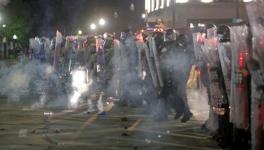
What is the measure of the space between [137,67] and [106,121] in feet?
11.1

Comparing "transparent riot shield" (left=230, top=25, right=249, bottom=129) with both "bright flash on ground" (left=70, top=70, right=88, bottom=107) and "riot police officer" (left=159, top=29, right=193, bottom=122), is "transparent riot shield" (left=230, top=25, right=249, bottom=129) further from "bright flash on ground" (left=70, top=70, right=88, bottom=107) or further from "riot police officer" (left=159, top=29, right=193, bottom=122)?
"bright flash on ground" (left=70, top=70, right=88, bottom=107)

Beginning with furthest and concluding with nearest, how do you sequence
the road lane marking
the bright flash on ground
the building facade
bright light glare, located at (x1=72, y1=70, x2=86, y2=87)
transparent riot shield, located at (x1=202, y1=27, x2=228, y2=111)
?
the building facade, bright light glare, located at (x1=72, y1=70, x2=86, y2=87), the bright flash on ground, the road lane marking, transparent riot shield, located at (x1=202, y1=27, x2=228, y2=111)

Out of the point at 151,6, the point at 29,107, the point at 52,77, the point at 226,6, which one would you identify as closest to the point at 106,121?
the point at 29,107

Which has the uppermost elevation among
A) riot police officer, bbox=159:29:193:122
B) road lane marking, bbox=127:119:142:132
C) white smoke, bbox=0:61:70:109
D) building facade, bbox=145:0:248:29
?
building facade, bbox=145:0:248:29

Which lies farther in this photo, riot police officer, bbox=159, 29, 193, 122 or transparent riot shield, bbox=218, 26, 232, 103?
riot police officer, bbox=159, 29, 193, 122

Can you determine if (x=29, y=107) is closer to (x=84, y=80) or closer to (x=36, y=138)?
(x=36, y=138)

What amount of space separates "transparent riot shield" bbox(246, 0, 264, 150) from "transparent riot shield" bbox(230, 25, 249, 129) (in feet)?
1.59

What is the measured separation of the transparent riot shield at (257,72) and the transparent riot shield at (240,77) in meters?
0.48

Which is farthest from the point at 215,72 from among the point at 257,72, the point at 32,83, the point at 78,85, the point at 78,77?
the point at 78,77

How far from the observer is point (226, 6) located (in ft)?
146

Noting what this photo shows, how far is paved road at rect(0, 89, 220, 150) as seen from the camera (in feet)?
35.4

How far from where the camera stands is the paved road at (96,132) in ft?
35.4

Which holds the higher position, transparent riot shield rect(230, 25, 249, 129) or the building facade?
the building facade

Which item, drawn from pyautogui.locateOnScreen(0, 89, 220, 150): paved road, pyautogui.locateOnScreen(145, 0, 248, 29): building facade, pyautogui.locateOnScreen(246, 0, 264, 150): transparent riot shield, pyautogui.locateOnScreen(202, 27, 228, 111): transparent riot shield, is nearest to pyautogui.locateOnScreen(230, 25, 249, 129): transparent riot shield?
pyautogui.locateOnScreen(246, 0, 264, 150): transparent riot shield
